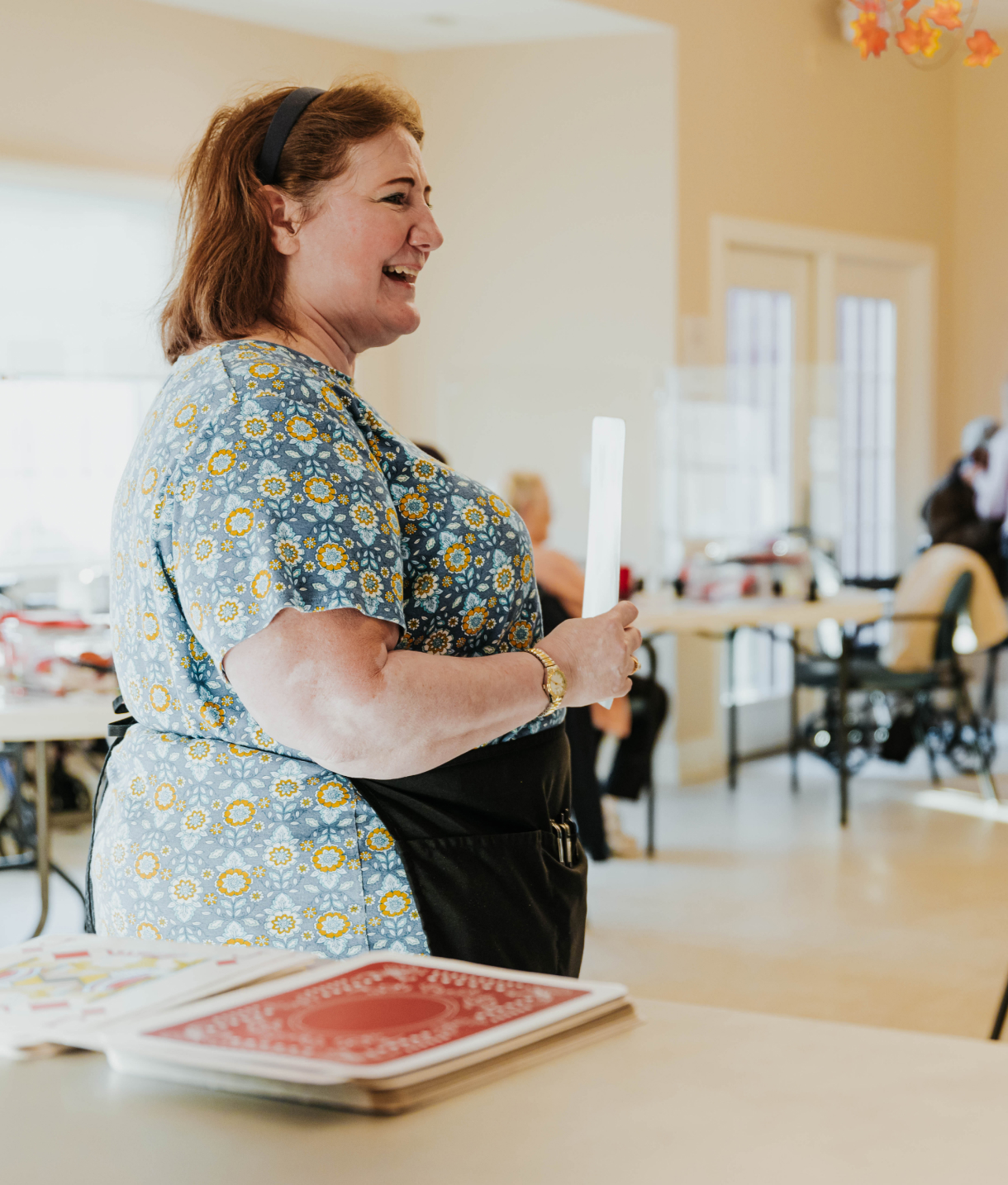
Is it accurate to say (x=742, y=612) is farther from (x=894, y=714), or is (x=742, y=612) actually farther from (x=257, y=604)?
(x=257, y=604)

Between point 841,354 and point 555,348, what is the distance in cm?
172

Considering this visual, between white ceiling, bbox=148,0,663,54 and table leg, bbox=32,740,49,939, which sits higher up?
white ceiling, bbox=148,0,663,54

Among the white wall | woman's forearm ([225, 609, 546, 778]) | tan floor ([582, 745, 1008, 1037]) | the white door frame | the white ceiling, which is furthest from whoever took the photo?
the white door frame

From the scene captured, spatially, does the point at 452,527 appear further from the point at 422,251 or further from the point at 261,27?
the point at 261,27

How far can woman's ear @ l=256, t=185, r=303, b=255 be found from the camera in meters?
1.40

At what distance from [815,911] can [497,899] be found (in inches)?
116

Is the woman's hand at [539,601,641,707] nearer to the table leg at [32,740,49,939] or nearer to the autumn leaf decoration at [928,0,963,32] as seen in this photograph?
the autumn leaf decoration at [928,0,963,32]

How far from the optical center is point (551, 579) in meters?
4.24

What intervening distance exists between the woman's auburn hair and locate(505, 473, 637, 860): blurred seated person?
2336 millimetres

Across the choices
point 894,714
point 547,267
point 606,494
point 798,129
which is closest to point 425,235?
point 606,494

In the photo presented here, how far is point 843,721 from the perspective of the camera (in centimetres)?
533

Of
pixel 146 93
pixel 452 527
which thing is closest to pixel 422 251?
pixel 452 527

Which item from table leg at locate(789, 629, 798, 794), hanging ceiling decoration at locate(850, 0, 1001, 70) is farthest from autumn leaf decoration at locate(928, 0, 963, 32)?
table leg at locate(789, 629, 798, 794)

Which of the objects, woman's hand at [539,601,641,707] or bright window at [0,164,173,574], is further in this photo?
bright window at [0,164,173,574]
